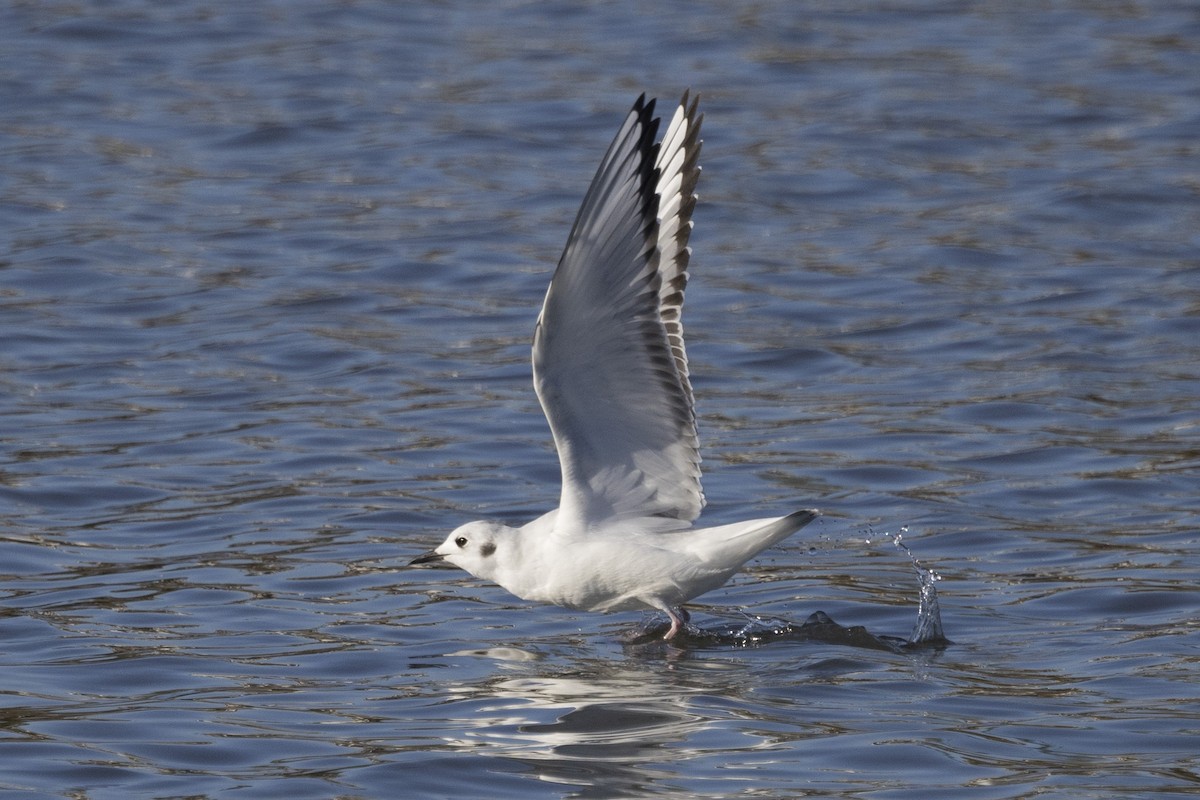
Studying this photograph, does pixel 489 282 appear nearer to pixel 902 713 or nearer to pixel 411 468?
pixel 411 468

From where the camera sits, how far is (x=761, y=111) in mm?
18984

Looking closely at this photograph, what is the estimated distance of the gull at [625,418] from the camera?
7430mm

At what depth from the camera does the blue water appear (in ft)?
23.1

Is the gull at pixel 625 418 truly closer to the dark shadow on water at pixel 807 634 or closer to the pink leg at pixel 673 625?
the pink leg at pixel 673 625

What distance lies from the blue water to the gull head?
0.29 metres

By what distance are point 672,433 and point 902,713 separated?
5.12ft

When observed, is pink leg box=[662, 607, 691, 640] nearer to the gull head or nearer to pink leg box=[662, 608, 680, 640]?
pink leg box=[662, 608, 680, 640]

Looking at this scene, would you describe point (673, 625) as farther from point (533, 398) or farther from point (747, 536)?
point (533, 398)

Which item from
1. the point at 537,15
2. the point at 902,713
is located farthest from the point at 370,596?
the point at 537,15

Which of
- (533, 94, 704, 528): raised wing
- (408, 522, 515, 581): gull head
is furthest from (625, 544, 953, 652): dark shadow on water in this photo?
(408, 522, 515, 581): gull head

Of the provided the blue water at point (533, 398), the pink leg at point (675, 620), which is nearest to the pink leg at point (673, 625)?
the pink leg at point (675, 620)

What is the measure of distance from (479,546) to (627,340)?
1.36m

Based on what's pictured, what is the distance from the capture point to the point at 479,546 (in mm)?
8508

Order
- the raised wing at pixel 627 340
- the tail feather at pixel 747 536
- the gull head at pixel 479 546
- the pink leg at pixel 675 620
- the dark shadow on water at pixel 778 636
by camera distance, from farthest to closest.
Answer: the gull head at pixel 479 546
the pink leg at pixel 675 620
the dark shadow on water at pixel 778 636
the tail feather at pixel 747 536
the raised wing at pixel 627 340
